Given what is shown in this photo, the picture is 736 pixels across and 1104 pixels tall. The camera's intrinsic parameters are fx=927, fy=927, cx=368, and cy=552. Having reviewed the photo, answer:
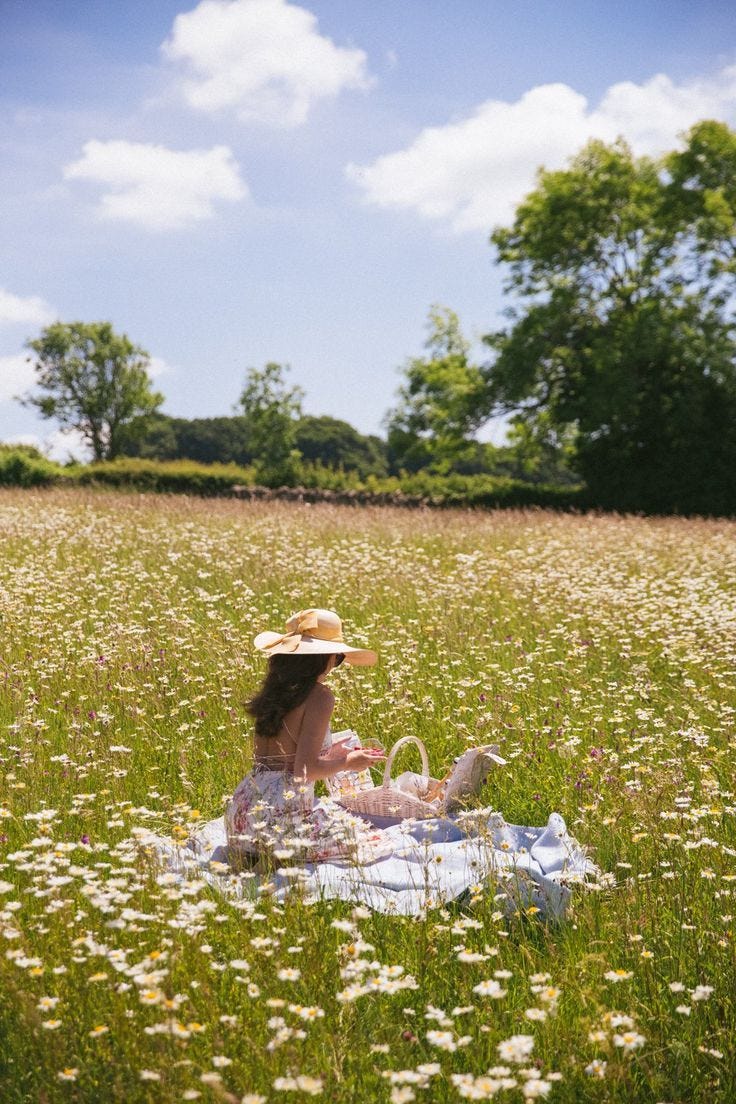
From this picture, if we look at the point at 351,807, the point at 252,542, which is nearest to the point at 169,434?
the point at 252,542

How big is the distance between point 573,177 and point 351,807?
3114 centimetres

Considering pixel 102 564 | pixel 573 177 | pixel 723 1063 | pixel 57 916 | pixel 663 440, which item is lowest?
pixel 723 1063

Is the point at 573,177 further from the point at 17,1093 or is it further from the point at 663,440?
the point at 17,1093

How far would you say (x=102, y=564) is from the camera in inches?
395

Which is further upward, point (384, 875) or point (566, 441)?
point (566, 441)

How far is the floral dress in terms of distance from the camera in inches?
153

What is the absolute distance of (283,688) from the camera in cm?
442

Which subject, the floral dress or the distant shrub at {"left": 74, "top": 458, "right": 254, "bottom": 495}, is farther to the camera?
the distant shrub at {"left": 74, "top": 458, "right": 254, "bottom": 495}

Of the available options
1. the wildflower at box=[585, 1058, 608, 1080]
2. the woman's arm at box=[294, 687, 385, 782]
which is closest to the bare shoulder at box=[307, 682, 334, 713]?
Answer: the woman's arm at box=[294, 687, 385, 782]

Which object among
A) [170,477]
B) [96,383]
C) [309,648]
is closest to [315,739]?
[309,648]

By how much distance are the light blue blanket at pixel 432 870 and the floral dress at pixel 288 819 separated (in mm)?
78

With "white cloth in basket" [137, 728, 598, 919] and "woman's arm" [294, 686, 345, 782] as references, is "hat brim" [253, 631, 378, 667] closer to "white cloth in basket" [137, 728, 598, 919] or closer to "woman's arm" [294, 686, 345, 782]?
"woman's arm" [294, 686, 345, 782]

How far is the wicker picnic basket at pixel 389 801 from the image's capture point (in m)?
4.61

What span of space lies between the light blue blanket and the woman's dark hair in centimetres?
57
